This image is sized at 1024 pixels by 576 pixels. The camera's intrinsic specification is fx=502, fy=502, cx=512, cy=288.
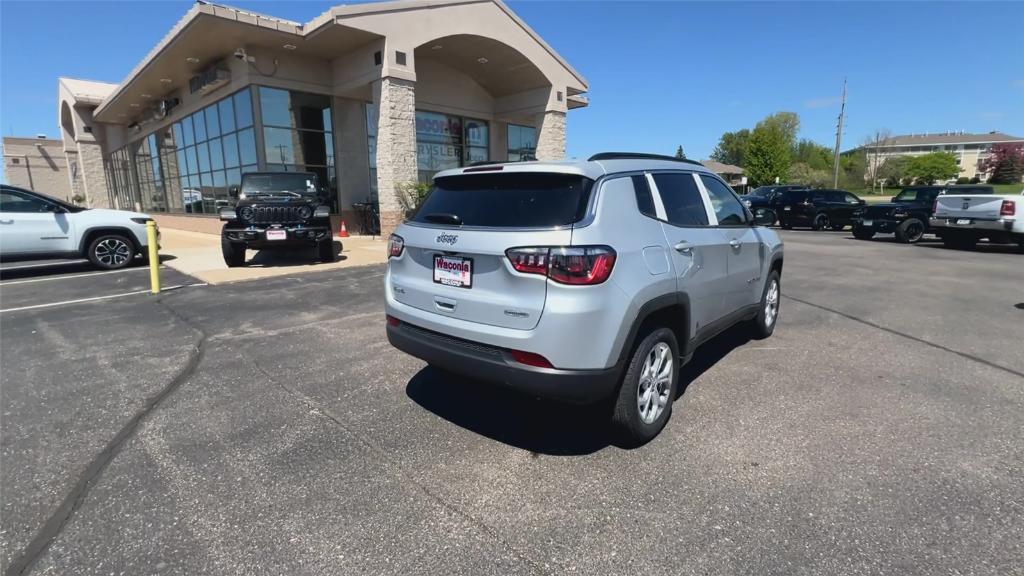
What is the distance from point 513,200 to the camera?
9.94 ft

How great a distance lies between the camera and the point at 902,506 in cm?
254

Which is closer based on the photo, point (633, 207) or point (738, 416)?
point (633, 207)

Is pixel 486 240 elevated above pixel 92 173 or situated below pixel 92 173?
below

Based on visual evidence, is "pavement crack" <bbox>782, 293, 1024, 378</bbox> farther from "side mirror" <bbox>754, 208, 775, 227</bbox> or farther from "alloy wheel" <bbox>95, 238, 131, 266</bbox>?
"alloy wheel" <bbox>95, 238, 131, 266</bbox>

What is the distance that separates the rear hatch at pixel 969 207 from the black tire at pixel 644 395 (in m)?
13.8

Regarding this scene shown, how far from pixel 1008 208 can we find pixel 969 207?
0.76 meters

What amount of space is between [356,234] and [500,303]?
51.5 feet

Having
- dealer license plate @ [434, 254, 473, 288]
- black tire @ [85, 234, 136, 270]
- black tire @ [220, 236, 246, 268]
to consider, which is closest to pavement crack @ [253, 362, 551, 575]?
dealer license plate @ [434, 254, 473, 288]

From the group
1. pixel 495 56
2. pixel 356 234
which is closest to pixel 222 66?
pixel 356 234

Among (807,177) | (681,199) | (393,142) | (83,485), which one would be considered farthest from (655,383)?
(807,177)

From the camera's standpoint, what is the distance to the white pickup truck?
11.8 m

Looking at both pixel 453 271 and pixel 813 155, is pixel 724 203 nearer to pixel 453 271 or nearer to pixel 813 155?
pixel 453 271

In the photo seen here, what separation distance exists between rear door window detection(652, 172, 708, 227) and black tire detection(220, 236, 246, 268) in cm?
886

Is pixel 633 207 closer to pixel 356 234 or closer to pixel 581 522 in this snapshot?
pixel 581 522
